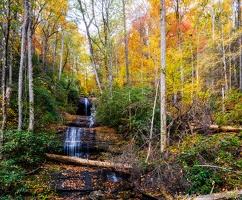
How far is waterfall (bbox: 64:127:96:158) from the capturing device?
30.6 ft

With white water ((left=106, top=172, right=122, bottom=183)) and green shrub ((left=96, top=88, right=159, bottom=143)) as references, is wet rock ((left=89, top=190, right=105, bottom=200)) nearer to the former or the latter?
white water ((left=106, top=172, right=122, bottom=183))

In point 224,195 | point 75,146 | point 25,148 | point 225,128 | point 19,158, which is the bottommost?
point 75,146

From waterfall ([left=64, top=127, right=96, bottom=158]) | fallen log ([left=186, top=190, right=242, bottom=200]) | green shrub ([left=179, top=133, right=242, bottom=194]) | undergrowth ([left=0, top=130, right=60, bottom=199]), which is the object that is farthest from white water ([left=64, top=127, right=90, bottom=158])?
fallen log ([left=186, top=190, right=242, bottom=200])

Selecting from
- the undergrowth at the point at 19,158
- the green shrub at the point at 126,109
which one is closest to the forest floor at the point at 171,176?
the undergrowth at the point at 19,158

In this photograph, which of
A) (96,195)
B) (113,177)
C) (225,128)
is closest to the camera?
(96,195)

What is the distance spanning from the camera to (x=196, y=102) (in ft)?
24.6

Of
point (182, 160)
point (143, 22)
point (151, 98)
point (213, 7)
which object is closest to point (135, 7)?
point (143, 22)

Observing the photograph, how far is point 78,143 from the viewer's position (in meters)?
9.78

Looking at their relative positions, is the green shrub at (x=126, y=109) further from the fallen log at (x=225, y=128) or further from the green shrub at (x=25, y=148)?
the green shrub at (x=25, y=148)

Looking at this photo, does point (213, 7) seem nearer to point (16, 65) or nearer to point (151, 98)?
point (151, 98)

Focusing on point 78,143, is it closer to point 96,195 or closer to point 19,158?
point 19,158

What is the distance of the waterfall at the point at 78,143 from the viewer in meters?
9.31

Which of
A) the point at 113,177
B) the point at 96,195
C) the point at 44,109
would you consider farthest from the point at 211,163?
the point at 44,109

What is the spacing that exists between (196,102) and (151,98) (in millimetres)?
2625
